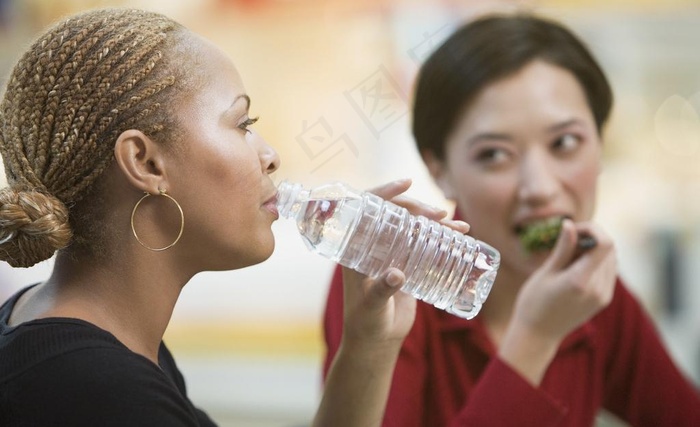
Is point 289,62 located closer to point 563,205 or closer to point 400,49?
point 400,49

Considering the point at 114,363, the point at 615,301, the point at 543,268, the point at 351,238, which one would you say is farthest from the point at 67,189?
the point at 615,301

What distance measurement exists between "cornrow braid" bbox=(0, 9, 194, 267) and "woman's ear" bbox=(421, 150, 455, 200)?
2.46ft

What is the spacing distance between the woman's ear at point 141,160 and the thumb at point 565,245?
0.74 metres

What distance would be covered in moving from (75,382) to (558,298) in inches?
32.8

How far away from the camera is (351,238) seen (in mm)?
1072

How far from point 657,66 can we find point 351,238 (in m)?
2.18

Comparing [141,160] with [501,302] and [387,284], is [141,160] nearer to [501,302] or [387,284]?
[387,284]

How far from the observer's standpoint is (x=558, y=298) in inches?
53.0

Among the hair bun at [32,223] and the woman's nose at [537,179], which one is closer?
the hair bun at [32,223]

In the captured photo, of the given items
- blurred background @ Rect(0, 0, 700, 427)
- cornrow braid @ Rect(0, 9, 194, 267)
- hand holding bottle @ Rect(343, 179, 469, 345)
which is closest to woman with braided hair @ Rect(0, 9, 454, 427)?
cornrow braid @ Rect(0, 9, 194, 267)

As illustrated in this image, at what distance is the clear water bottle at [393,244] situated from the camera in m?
1.08

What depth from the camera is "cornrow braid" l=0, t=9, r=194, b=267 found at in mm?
877

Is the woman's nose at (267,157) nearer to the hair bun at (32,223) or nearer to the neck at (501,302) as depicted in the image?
the hair bun at (32,223)

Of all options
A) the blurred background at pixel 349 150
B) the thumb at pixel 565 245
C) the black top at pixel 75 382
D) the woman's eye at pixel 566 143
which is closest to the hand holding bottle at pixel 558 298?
the thumb at pixel 565 245
